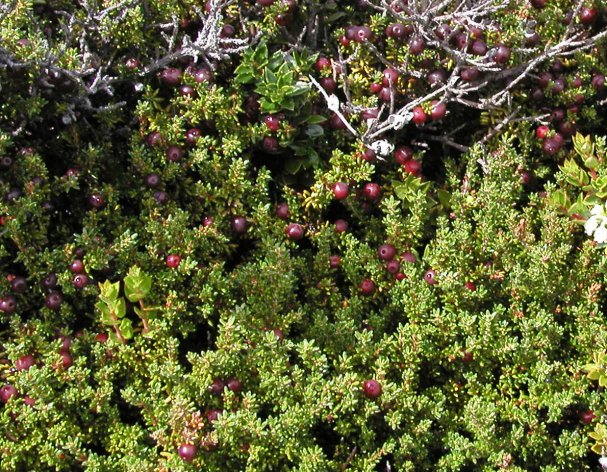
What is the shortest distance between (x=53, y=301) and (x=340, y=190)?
1098mm

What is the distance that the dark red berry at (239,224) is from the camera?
3.16m

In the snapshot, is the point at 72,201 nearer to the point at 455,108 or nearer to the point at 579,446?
the point at 455,108

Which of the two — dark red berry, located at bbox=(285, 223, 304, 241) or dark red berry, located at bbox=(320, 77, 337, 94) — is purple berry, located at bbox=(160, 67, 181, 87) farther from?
dark red berry, located at bbox=(285, 223, 304, 241)

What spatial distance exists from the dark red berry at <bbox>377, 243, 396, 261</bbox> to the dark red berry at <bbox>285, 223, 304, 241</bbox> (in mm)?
301

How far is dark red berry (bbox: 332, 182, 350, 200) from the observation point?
125 inches

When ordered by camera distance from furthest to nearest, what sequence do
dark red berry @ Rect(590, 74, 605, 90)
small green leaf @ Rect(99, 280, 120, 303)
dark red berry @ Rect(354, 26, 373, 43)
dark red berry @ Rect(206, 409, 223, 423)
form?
dark red berry @ Rect(590, 74, 605, 90)
dark red berry @ Rect(354, 26, 373, 43)
small green leaf @ Rect(99, 280, 120, 303)
dark red berry @ Rect(206, 409, 223, 423)

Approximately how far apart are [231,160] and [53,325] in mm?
907

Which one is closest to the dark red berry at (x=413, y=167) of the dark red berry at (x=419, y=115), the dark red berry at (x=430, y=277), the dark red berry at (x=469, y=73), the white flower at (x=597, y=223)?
the dark red berry at (x=419, y=115)

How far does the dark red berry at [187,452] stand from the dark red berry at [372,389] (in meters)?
0.56

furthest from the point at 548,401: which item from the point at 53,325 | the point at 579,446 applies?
the point at 53,325

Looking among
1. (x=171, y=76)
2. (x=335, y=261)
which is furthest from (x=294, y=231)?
(x=171, y=76)

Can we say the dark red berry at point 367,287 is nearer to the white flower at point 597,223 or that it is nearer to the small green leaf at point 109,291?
the white flower at point 597,223

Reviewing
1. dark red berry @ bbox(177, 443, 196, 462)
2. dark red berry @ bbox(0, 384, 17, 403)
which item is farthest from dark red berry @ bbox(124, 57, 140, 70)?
dark red berry @ bbox(177, 443, 196, 462)

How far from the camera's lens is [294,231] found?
3129 millimetres
